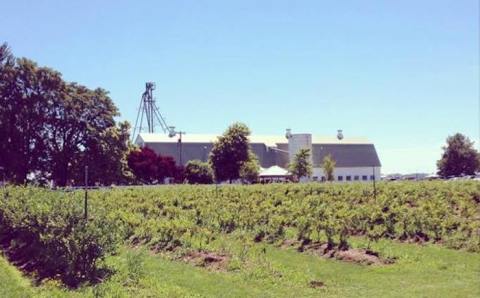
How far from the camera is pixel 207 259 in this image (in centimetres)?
1360

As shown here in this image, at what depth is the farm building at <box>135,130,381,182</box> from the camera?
7306 cm

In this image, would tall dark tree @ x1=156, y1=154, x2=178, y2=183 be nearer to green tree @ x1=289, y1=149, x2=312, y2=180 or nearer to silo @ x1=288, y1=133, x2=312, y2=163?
green tree @ x1=289, y1=149, x2=312, y2=180

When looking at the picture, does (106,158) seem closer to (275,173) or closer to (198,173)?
(198,173)

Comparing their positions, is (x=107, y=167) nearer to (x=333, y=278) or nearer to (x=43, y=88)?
(x=43, y=88)

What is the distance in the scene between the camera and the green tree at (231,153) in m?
59.2

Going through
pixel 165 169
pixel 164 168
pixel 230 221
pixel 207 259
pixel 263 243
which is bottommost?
pixel 207 259

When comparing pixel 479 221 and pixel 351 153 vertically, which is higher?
pixel 351 153

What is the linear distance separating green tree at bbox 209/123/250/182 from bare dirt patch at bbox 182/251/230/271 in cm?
4434

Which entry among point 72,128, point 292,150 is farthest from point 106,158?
point 292,150

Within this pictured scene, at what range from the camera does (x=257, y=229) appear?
56.1 ft

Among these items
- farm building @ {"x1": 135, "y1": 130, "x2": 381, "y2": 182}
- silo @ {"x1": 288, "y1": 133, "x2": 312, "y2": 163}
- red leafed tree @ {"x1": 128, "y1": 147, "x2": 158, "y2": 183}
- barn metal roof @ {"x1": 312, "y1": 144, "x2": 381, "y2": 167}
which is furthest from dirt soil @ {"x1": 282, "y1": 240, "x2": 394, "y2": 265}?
barn metal roof @ {"x1": 312, "y1": 144, "x2": 381, "y2": 167}

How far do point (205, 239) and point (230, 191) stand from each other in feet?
36.3

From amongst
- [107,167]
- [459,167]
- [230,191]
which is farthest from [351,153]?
[230,191]

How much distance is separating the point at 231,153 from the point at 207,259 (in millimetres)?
45575
